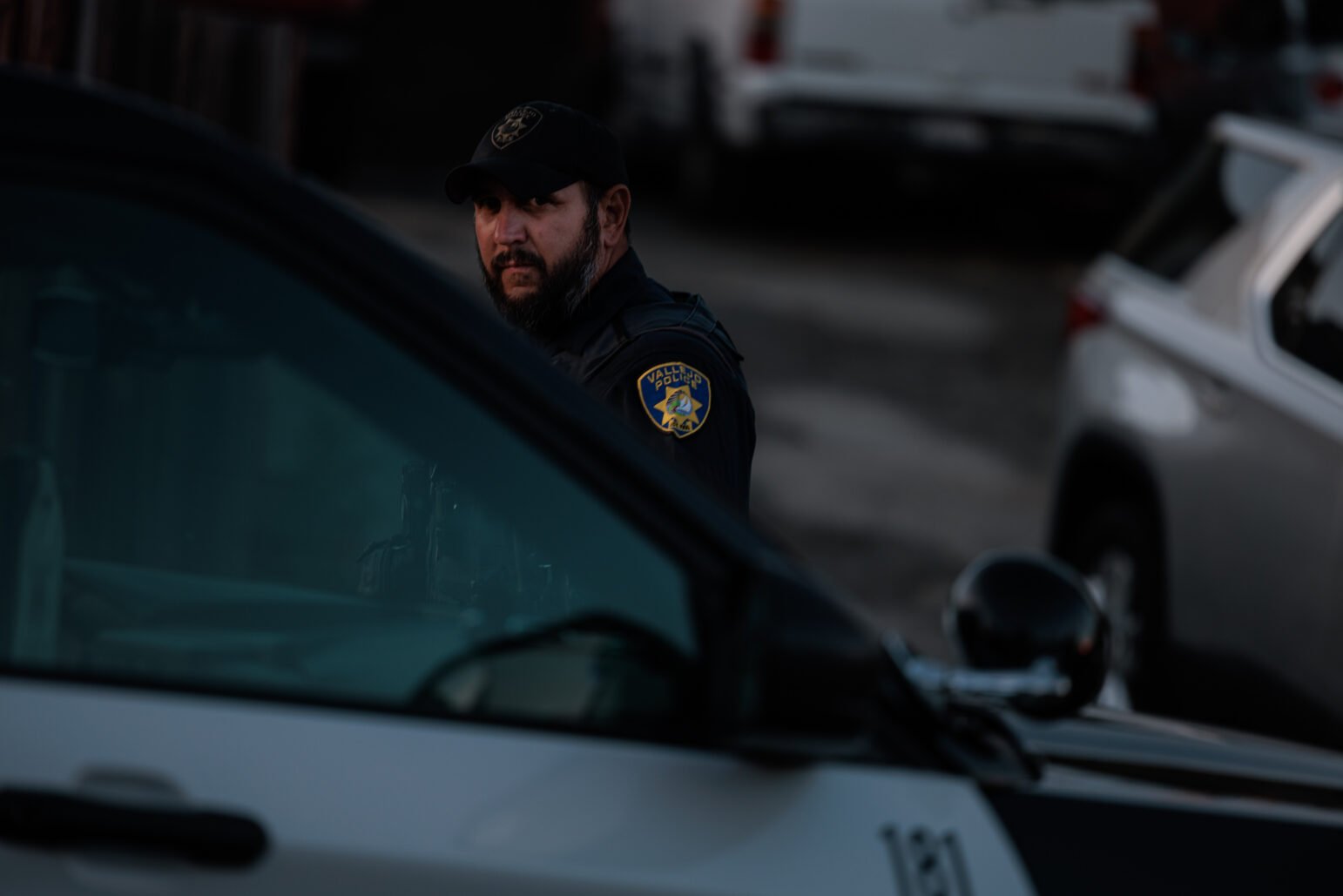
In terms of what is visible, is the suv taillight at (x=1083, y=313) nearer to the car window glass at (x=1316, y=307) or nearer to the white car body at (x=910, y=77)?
the car window glass at (x=1316, y=307)

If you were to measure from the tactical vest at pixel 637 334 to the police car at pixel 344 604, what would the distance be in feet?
1.13

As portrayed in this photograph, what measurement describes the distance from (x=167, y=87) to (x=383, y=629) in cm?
355

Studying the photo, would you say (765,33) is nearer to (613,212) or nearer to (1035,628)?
(1035,628)

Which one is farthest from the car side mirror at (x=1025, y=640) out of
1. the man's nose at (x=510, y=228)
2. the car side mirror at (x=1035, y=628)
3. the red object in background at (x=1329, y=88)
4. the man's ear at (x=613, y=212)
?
the red object in background at (x=1329, y=88)

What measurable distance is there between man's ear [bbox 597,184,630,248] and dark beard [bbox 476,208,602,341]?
2 cm

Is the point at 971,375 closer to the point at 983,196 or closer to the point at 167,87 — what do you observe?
the point at 983,196

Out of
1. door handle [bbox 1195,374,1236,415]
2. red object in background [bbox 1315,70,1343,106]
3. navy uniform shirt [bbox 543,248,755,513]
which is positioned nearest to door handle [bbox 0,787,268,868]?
navy uniform shirt [bbox 543,248,755,513]

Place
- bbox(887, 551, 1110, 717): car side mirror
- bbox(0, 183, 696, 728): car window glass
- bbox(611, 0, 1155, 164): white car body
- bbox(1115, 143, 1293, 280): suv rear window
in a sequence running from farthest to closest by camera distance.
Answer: bbox(611, 0, 1155, 164): white car body → bbox(1115, 143, 1293, 280): suv rear window → bbox(887, 551, 1110, 717): car side mirror → bbox(0, 183, 696, 728): car window glass


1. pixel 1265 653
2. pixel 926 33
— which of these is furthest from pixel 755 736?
pixel 926 33

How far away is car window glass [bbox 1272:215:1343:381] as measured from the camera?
14.1 ft

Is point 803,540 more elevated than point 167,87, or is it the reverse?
point 167,87

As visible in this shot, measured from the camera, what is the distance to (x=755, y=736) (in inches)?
Answer: 69.3

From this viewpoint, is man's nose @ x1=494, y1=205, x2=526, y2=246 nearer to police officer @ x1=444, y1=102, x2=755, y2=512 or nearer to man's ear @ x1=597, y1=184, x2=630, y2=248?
police officer @ x1=444, y1=102, x2=755, y2=512

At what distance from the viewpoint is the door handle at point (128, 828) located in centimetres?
169
